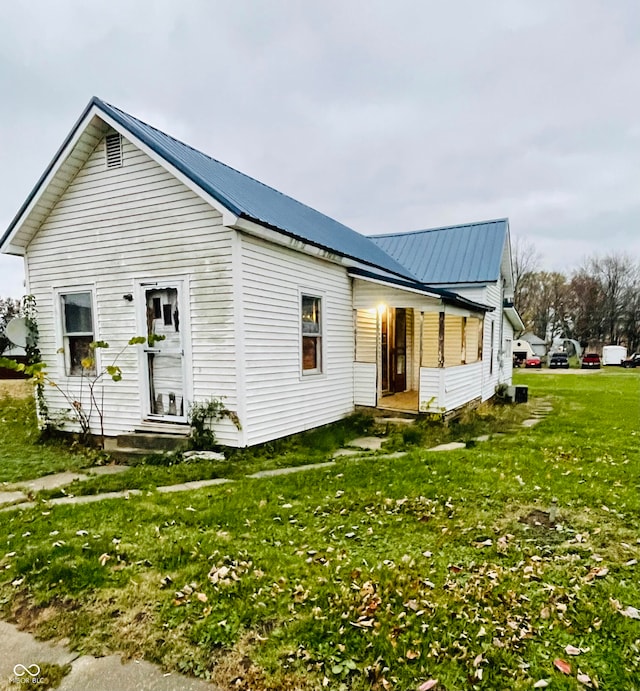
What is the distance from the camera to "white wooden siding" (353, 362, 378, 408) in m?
9.54

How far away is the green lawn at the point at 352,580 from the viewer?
90.7 inches

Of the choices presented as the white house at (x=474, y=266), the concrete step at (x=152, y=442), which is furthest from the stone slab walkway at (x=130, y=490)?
the white house at (x=474, y=266)

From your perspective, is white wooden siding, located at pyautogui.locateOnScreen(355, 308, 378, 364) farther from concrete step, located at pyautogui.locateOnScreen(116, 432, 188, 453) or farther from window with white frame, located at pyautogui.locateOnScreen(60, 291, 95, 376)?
window with white frame, located at pyautogui.locateOnScreen(60, 291, 95, 376)

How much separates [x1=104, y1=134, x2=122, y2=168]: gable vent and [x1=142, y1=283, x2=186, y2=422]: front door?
2.20 m

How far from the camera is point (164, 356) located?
24.1ft

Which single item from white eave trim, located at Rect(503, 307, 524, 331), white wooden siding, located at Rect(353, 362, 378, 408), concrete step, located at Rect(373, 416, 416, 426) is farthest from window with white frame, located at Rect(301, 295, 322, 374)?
white eave trim, located at Rect(503, 307, 524, 331)

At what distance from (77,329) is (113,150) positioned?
3358 millimetres

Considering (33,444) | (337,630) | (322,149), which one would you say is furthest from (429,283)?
(322,149)

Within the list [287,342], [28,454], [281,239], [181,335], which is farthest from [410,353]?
[28,454]

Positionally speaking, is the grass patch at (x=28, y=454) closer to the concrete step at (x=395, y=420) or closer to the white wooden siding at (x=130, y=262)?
the white wooden siding at (x=130, y=262)

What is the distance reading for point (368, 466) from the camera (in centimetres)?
609

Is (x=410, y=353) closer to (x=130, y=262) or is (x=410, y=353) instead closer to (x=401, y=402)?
(x=401, y=402)

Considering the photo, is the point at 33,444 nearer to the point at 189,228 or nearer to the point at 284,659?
the point at 189,228

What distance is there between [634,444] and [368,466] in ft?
16.4
